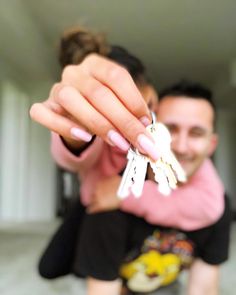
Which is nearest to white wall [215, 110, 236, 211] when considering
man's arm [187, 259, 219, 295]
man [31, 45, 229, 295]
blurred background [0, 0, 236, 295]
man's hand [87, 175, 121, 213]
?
blurred background [0, 0, 236, 295]

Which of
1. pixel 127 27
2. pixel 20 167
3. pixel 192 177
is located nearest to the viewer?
pixel 192 177

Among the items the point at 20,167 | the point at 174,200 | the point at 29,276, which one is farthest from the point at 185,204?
the point at 20,167

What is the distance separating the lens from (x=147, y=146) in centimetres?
17

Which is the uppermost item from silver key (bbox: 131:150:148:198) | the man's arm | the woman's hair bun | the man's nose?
the woman's hair bun

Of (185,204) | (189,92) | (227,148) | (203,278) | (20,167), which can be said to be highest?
(189,92)

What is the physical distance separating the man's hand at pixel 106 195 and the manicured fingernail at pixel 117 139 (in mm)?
284

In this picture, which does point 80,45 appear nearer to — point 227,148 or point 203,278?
point 203,278

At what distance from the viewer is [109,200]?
481 millimetres

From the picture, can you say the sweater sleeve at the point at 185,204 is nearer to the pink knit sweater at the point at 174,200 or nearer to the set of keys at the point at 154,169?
the pink knit sweater at the point at 174,200

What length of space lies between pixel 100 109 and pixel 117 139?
17mm

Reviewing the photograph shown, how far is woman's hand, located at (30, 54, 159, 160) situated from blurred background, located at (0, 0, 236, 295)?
2.09 feet

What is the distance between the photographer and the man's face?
468 millimetres

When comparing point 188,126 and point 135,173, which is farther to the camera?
point 188,126

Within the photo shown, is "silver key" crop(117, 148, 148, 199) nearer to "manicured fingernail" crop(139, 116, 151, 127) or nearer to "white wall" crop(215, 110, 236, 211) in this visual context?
"manicured fingernail" crop(139, 116, 151, 127)
